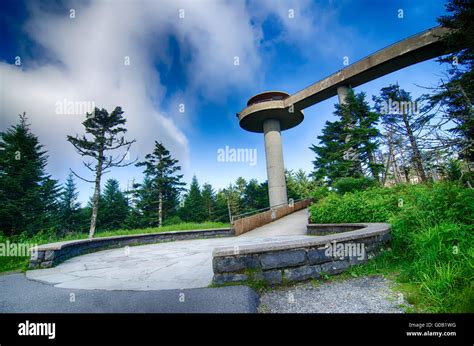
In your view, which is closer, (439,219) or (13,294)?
(13,294)

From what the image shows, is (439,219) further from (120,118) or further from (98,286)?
(120,118)

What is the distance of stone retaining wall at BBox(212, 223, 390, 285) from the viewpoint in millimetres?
2824

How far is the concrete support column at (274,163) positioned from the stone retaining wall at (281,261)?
15782 millimetres

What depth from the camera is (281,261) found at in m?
2.93

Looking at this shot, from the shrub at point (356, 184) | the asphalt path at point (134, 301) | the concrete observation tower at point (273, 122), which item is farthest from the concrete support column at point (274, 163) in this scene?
the asphalt path at point (134, 301)

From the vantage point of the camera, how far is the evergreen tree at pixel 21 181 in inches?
773

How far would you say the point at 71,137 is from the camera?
17.6 m

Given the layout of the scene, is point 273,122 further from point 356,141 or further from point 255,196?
point 255,196

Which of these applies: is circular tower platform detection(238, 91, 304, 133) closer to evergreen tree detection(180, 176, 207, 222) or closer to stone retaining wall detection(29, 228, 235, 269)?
stone retaining wall detection(29, 228, 235, 269)

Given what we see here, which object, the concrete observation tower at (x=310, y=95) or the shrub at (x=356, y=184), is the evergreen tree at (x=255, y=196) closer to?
the concrete observation tower at (x=310, y=95)

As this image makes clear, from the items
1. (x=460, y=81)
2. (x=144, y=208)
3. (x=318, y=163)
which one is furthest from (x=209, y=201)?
(x=460, y=81)
